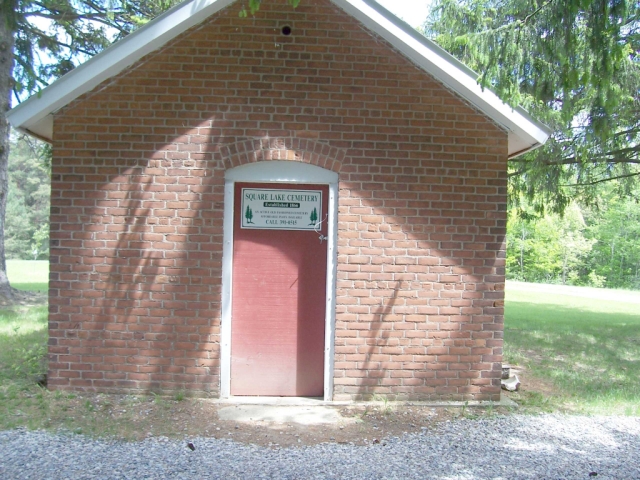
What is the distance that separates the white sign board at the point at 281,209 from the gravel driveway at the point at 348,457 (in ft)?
7.92

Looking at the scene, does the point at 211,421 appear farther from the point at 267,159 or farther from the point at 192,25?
the point at 192,25

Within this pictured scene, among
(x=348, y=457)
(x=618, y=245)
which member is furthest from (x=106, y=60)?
(x=618, y=245)

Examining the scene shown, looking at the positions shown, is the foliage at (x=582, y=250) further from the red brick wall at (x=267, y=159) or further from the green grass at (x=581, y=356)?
the red brick wall at (x=267, y=159)

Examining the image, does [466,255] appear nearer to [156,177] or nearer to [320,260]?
[320,260]

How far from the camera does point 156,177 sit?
615cm

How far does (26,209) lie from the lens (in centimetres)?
5512

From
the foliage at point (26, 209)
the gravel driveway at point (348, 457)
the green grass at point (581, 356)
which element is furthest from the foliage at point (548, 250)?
the gravel driveway at point (348, 457)

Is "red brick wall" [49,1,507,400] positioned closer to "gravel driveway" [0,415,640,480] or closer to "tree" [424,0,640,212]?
"tree" [424,0,640,212]

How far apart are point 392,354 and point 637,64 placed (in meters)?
6.34

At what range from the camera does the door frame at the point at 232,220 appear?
20.4 feet

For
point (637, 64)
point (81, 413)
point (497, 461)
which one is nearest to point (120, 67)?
point (81, 413)

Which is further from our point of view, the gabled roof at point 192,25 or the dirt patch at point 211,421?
the gabled roof at point 192,25

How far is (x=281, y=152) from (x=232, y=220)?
36.8 inches

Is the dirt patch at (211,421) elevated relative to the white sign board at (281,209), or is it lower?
lower
